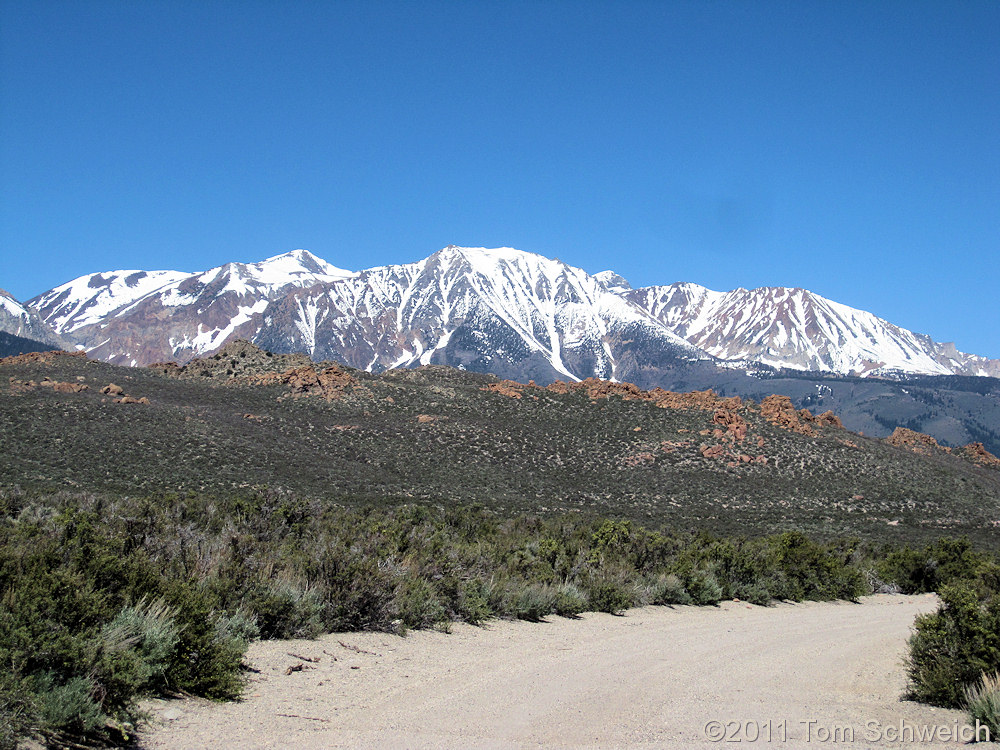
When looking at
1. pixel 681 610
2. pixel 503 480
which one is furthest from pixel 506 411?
pixel 681 610

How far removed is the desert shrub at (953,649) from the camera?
7613mm

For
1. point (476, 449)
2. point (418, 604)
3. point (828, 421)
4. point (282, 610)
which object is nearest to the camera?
point (282, 610)

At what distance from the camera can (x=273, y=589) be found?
8.62 m

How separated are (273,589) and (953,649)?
7.40 meters

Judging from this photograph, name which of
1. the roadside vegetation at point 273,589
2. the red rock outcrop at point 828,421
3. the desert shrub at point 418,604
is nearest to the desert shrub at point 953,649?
the roadside vegetation at point 273,589

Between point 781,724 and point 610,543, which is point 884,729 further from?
point 610,543

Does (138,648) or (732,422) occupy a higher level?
(732,422)

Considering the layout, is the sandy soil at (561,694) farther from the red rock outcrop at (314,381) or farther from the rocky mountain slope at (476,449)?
the red rock outcrop at (314,381)

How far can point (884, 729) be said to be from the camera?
6.87 meters

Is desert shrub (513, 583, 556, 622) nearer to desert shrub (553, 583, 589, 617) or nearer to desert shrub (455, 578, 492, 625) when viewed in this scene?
desert shrub (553, 583, 589, 617)

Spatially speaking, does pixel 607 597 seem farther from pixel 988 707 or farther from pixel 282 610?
pixel 988 707

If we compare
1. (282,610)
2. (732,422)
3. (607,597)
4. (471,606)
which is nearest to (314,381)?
(732,422)

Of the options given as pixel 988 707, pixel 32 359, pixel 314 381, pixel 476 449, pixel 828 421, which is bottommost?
pixel 988 707

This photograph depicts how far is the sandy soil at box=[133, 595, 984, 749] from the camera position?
19.5 ft
